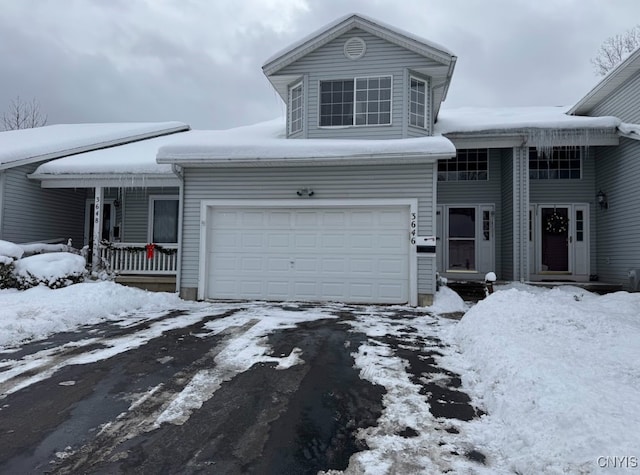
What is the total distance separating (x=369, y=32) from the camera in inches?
435

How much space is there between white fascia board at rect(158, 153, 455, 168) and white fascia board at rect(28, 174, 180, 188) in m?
1.69

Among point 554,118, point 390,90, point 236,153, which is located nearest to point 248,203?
point 236,153

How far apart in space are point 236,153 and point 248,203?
1.18 metres

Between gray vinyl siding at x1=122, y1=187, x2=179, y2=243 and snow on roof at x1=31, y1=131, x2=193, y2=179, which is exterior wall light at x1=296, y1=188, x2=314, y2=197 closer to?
snow on roof at x1=31, y1=131, x2=193, y2=179

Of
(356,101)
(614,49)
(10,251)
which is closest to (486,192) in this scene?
(356,101)

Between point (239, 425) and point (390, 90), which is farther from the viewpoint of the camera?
point (390, 90)

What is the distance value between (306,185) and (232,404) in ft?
21.7

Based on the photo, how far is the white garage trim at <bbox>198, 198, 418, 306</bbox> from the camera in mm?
9078

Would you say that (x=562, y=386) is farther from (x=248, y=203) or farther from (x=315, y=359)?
(x=248, y=203)

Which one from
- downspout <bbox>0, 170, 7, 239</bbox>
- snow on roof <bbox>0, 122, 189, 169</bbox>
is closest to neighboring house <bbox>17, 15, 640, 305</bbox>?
snow on roof <bbox>0, 122, 189, 169</bbox>

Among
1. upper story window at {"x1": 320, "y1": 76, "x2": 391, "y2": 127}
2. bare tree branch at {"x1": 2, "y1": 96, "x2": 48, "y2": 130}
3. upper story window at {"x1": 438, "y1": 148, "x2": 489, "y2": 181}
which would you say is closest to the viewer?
upper story window at {"x1": 320, "y1": 76, "x2": 391, "y2": 127}

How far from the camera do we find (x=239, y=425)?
3115 millimetres

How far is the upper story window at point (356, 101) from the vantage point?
11.0 m

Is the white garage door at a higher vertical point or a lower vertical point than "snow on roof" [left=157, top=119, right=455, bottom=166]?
lower
